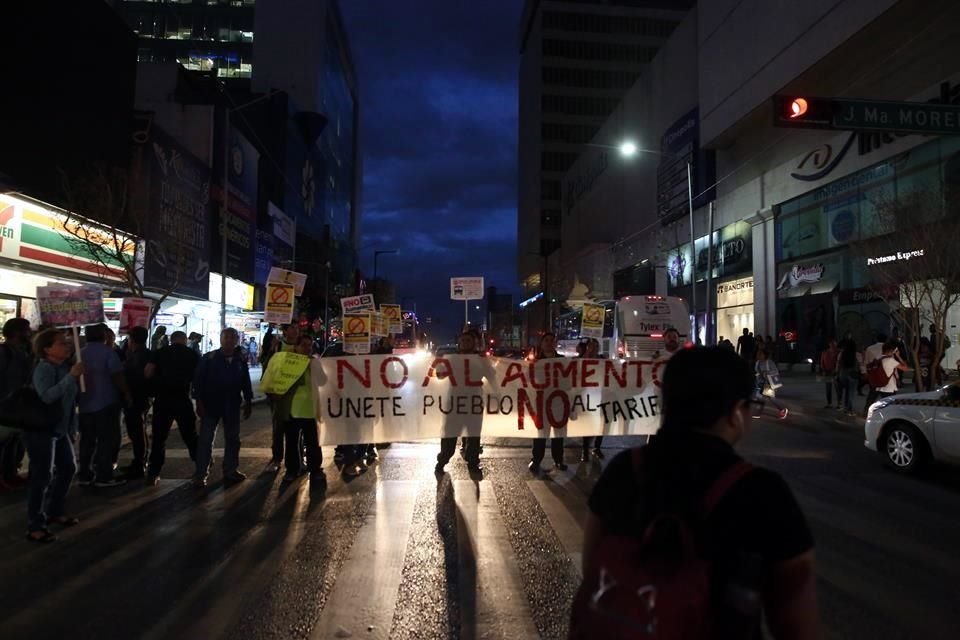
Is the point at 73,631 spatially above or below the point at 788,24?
below

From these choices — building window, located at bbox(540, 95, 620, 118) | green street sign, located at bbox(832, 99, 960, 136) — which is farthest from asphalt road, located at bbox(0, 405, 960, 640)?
building window, located at bbox(540, 95, 620, 118)

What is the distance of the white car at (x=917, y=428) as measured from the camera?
8.55m

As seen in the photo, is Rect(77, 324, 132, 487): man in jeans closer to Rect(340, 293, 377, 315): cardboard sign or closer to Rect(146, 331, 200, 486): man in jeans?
Rect(146, 331, 200, 486): man in jeans

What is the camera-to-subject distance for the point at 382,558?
18.3 feet

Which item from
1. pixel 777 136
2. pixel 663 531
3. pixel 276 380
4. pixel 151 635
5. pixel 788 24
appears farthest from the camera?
pixel 777 136

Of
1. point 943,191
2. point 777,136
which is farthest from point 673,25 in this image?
point 943,191

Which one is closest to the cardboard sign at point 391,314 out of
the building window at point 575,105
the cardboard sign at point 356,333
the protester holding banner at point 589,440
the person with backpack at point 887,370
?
the cardboard sign at point 356,333

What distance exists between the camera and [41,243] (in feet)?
57.4

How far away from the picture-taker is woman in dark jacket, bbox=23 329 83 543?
6.00 m

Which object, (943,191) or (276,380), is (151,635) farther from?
(943,191)

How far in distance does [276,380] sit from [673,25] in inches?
4159

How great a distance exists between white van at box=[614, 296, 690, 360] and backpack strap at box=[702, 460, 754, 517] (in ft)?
66.6

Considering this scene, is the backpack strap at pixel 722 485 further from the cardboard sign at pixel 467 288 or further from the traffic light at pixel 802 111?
the cardboard sign at pixel 467 288

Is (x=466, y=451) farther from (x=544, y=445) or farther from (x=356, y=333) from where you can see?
(x=356, y=333)
